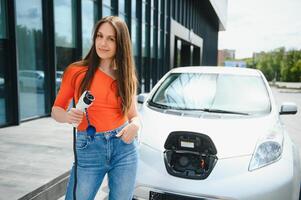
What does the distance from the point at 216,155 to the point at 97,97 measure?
1.46 meters

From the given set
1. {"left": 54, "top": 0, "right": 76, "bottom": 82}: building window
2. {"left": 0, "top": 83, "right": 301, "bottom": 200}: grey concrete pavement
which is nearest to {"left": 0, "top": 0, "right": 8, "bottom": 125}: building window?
{"left": 0, "top": 83, "right": 301, "bottom": 200}: grey concrete pavement

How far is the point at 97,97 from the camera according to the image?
1916 millimetres

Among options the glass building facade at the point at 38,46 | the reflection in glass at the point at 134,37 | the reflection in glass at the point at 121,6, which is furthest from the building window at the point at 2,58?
the reflection in glass at the point at 134,37

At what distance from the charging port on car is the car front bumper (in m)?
0.06

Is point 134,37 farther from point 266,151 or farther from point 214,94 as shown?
point 266,151

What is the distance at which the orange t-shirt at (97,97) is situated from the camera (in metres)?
1.92

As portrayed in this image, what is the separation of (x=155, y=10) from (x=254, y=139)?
1635 centimetres

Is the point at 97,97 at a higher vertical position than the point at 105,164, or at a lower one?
higher

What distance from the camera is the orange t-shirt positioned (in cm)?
192

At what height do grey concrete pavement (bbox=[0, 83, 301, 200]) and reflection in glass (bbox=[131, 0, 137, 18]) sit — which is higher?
→ reflection in glass (bbox=[131, 0, 137, 18])

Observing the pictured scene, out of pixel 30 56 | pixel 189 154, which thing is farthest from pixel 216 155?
pixel 30 56

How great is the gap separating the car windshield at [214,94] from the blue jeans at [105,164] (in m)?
1.87

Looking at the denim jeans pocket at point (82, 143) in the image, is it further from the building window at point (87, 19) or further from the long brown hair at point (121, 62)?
the building window at point (87, 19)

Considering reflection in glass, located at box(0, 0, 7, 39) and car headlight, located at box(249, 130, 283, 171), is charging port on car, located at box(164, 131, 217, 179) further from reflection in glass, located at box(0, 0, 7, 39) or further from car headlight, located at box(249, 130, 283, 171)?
reflection in glass, located at box(0, 0, 7, 39)
